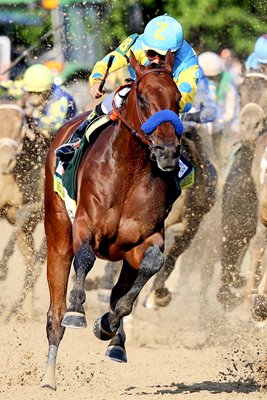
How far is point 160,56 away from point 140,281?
141cm

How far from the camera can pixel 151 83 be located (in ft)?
25.0

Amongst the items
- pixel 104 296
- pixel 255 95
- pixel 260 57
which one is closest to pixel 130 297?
pixel 104 296

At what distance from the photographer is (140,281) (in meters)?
7.91

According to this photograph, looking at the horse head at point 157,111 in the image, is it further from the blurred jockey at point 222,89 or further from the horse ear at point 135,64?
the blurred jockey at point 222,89

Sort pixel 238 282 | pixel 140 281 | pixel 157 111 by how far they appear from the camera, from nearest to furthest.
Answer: pixel 157 111
pixel 140 281
pixel 238 282

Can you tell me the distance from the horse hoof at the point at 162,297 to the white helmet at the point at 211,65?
3.98 meters

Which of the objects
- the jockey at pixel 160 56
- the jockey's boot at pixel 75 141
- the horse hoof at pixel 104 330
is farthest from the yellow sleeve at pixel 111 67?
the horse hoof at pixel 104 330

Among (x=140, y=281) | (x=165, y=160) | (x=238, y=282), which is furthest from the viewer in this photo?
(x=238, y=282)

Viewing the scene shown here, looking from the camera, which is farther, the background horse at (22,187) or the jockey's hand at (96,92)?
the background horse at (22,187)

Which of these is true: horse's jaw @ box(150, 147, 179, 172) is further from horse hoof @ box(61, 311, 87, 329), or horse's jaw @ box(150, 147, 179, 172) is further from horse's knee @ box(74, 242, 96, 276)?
horse hoof @ box(61, 311, 87, 329)

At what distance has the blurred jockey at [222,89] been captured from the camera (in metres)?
14.7

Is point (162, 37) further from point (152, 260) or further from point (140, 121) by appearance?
point (152, 260)

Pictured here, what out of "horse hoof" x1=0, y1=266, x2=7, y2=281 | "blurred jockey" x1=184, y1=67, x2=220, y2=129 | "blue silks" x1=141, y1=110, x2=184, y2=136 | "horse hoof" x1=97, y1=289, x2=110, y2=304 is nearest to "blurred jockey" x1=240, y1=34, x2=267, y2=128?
"blurred jockey" x1=184, y1=67, x2=220, y2=129

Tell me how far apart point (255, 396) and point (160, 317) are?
3451mm
